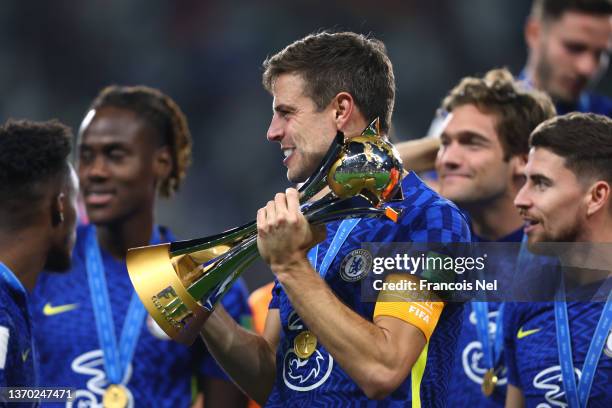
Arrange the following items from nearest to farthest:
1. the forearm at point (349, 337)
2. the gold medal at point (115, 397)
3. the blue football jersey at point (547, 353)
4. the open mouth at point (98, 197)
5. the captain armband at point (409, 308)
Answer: the forearm at point (349, 337), the captain armband at point (409, 308), the blue football jersey at point (547, 353), the gold medal at point (115, 397), the open mouth at point (98, 197)

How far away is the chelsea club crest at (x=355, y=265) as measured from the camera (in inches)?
128

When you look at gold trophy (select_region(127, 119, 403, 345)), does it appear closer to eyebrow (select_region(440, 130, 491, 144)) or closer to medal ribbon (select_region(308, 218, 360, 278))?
medal ribbon (select_region(308, 218, 360, 278))

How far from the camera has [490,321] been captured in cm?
464

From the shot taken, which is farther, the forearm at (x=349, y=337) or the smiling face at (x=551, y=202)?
the smiling face at (x=551, y=202)

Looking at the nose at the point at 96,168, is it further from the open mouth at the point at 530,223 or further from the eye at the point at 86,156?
the open mouth at the point at 530,223

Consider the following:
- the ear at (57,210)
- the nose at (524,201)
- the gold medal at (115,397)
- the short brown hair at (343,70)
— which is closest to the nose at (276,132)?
the short brown hair at (343,70)

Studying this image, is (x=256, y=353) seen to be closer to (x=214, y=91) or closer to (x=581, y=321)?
(x=581, y=321)

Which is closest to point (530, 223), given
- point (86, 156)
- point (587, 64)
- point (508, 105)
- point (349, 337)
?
point (508, 105)

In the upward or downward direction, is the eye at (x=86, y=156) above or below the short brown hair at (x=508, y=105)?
below

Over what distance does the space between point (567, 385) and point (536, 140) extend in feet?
3.34

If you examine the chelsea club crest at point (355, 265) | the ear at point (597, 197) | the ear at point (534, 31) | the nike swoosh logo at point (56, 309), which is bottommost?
the chelsea club crest at point (355, 265)

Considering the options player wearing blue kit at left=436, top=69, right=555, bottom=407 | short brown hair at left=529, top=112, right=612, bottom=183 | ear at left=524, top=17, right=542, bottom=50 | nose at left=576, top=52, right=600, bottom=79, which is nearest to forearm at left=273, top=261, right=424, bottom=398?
short brown hair at left=529, top=112, right=612, bottom=183

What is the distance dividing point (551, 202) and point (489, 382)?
851 mm

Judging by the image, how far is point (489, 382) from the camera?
4453mm
